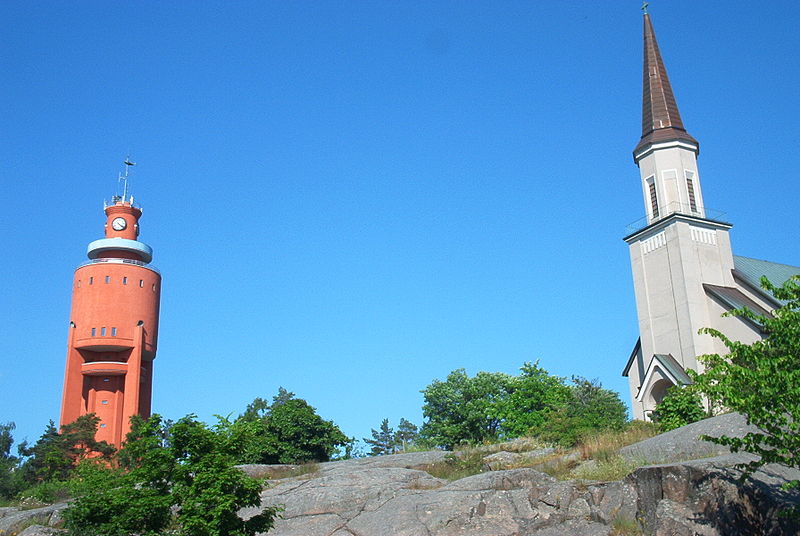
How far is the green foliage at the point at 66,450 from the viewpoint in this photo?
46.0 metres

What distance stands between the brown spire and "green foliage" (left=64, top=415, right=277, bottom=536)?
114ft

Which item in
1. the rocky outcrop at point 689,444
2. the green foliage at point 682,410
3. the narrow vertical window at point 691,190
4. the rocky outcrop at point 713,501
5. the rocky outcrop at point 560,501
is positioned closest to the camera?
the rocky outcrop at point 713,501

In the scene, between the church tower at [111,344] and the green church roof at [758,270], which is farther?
the church tower at [111,344]

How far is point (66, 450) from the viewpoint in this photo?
4853cm

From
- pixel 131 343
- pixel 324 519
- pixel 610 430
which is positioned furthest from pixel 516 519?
pixel 131 343

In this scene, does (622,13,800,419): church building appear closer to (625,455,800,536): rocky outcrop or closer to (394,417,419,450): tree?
(625,455,800,536): rocky outcrop

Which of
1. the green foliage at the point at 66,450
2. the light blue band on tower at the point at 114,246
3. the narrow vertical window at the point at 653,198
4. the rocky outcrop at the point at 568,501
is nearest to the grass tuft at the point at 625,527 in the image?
the rocky outcrop at the point at 568,501

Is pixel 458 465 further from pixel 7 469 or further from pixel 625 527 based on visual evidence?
pixel 7 469

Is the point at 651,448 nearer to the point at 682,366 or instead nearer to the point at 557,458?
the point at 557,458

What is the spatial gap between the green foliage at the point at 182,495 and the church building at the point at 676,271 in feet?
91.0

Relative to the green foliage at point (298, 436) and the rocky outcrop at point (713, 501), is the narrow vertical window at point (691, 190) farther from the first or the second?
the rocky outcrop at point (713, 501)

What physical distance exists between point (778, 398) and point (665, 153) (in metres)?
32.6

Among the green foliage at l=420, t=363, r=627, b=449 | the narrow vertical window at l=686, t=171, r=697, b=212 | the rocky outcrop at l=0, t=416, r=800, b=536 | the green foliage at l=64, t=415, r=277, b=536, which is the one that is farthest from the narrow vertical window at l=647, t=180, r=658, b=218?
the green foliage at l=64, t=415, r=277, b=536

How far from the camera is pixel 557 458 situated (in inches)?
902
